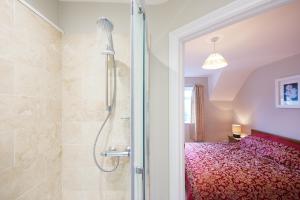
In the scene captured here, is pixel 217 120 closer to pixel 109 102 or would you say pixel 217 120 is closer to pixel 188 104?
pixel 188 104

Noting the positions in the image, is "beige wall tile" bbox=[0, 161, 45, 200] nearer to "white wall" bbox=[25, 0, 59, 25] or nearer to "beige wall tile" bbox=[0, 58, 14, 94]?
"beige wall tile" bbox=[0, 58, 14, 94]

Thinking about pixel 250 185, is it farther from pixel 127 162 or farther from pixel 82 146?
pixel 82 146

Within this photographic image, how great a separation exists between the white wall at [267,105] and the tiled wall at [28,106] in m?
3.46

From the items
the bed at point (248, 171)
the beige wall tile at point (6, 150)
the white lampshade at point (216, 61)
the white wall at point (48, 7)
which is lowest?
the bed at point (248, 171)

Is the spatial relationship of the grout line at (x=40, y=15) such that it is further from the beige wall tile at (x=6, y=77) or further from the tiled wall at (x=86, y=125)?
the beige wall tile at (x=6, y=77)

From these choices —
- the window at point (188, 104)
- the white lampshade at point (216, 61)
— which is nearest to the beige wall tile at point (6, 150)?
the white lampshade at point (216, 61)

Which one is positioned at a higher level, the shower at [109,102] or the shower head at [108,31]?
the shower head at [108,31]

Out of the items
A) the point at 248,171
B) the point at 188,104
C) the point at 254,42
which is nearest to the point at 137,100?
the point at 248,171

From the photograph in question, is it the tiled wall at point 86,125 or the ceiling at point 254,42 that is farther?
the ceiling at point 254,42

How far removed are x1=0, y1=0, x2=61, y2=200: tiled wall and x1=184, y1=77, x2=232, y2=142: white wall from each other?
14.6 feet

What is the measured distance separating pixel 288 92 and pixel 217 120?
2.33 meters

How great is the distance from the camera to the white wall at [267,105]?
8.82 feet

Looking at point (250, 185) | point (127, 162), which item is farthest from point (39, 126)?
point (250, 185)

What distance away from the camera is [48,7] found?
50.1 inches
